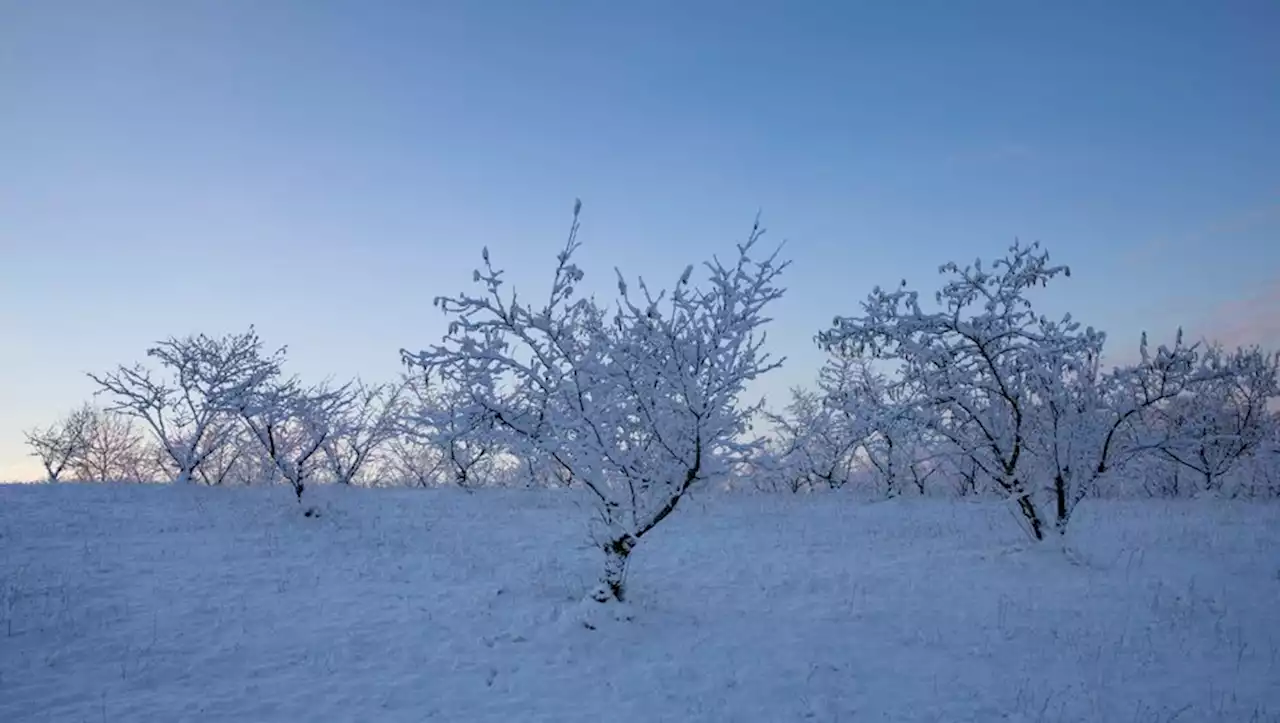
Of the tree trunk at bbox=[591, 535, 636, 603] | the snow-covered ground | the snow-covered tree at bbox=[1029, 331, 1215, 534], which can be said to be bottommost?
the snow-covered ground

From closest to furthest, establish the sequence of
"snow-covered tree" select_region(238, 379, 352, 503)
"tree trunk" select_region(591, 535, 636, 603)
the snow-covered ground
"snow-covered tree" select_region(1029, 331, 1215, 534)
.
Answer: the snow-covered ground, "tree trunk" select_region(591, 535, 636, 603), "snow-covered tree" select_region(1029, 331, 1215, 534), "snow-covered tree" select_region(238, 379, 352, 503)

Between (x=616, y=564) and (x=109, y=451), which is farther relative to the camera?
(x=109, y=451)

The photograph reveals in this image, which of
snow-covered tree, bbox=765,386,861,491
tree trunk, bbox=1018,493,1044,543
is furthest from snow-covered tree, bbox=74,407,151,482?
tree trunk, bbox=1018,493,1044,543

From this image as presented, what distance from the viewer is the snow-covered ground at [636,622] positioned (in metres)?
9.15

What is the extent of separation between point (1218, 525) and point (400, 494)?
22.5 m

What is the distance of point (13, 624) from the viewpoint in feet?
35.7

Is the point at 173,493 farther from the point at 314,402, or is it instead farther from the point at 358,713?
the point at 358,713

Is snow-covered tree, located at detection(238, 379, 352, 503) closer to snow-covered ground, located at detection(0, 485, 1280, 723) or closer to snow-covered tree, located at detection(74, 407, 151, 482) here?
snow-covered ground, located at detection(0, 485, 1280, 723)

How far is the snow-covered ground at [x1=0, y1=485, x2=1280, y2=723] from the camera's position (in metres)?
9.15

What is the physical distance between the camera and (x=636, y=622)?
38.2ft

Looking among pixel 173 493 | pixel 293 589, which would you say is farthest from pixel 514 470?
pixel 293 589

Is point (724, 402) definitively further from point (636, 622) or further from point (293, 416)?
point (293, 416)

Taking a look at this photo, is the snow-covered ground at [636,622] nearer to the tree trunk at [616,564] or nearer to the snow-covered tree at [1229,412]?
the tree trunk at [616,564]

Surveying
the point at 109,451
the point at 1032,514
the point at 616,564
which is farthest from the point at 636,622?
the point at 109,451
